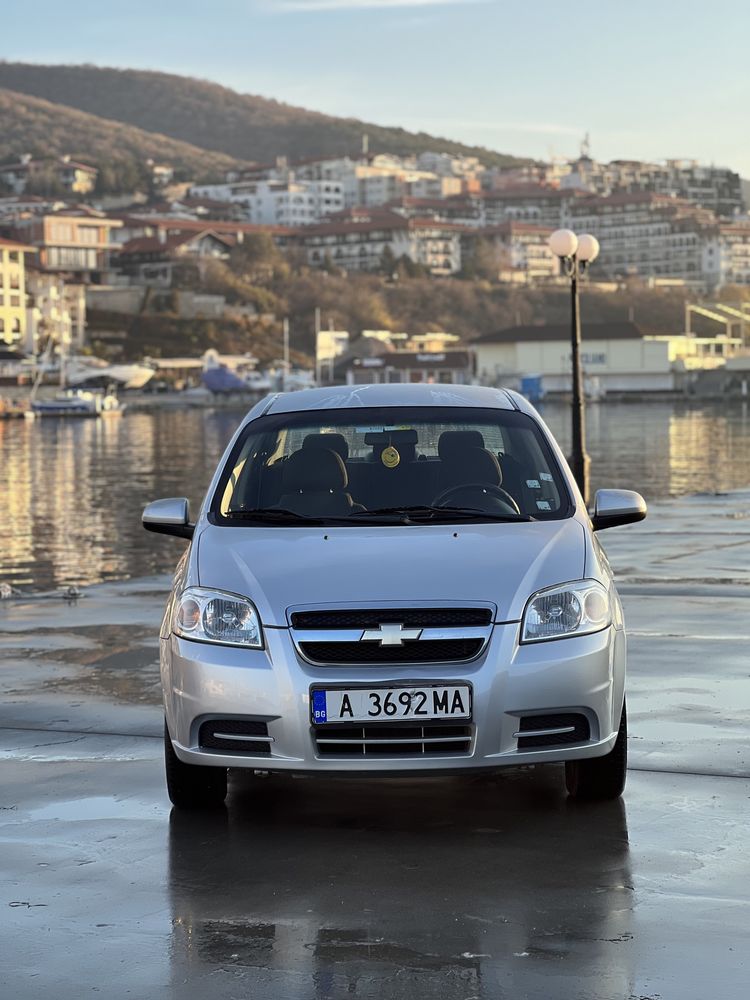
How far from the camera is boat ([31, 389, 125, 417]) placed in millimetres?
130875

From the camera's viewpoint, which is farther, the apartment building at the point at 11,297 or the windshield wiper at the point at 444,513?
the apartment building at the point at 11,297

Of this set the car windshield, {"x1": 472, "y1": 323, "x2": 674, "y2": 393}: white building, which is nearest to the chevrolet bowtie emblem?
the car windshield

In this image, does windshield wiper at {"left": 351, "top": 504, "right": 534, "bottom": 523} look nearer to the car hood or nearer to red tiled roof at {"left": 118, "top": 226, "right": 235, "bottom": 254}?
the car hood

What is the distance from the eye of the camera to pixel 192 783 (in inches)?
253

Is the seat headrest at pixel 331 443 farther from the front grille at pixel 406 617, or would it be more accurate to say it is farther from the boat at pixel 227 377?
the boat at pixel 227 377

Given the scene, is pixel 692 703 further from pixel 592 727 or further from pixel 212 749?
pixel 212 749

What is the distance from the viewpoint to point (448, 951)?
4.78m

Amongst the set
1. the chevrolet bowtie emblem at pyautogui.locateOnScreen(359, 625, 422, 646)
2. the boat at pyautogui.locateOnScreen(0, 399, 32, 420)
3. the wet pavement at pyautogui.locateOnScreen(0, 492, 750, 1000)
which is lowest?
the boat at pyautogui.locateOnScreen(0, 399, 32, 420)

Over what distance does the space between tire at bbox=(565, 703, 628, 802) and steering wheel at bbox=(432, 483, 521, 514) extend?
1.00 m

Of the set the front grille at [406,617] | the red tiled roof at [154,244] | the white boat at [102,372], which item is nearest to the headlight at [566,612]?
the front grille at [406,617]

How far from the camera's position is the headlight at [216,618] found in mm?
6051

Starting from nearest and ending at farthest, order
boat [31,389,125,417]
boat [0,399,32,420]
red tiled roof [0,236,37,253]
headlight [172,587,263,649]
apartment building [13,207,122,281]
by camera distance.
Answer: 1. headlight [172,587,263,649]
2. boat [0,399,32,420]
3. boat [31,389,125,417]
4. red tiled roof [0,236,37,253]
5. apartment building [13,207,122,281]

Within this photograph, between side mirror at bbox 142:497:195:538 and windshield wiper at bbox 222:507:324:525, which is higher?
windshield wiper at bbox 222:507:324:525

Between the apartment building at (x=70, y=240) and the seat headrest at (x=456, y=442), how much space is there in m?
175
